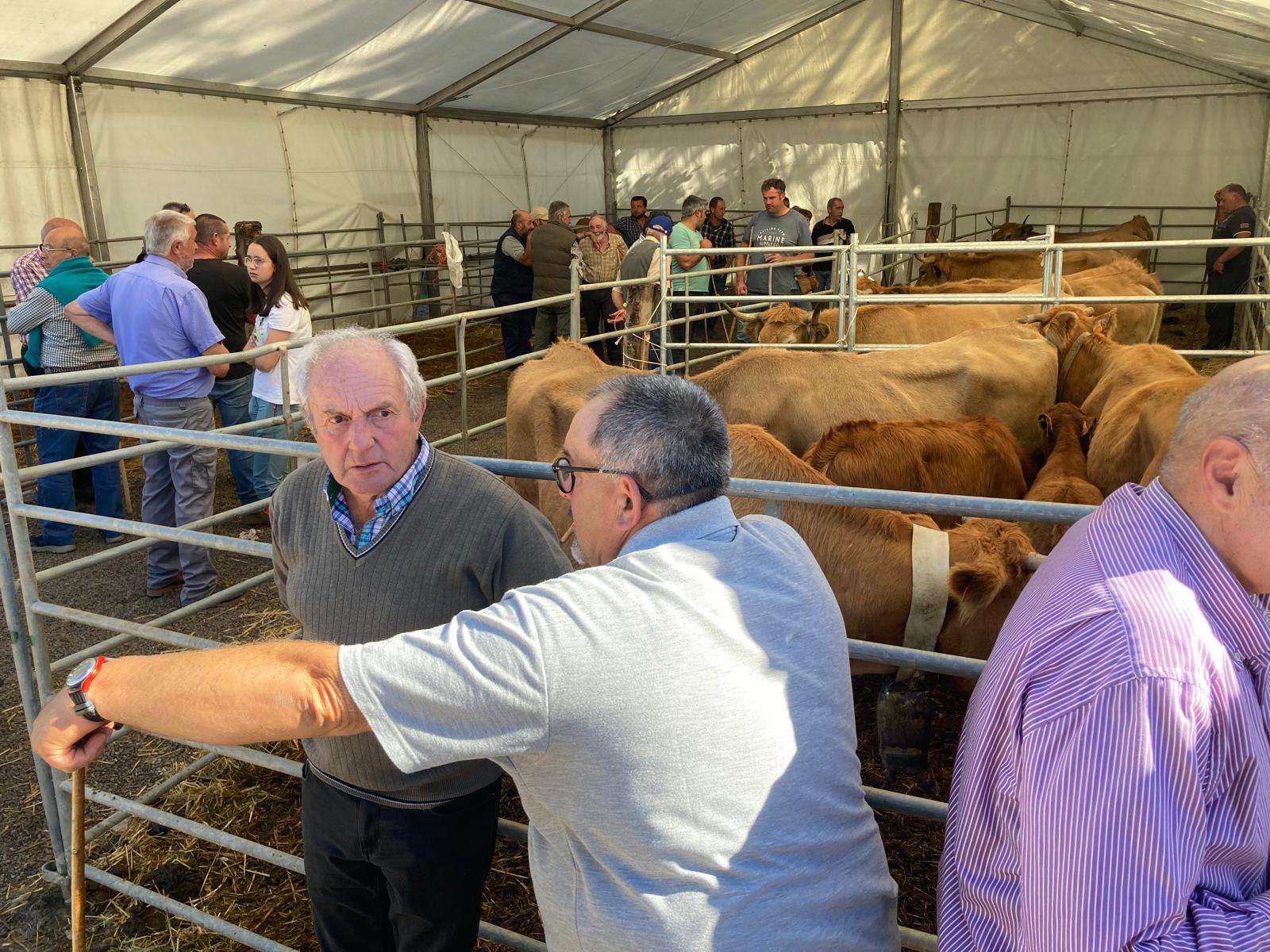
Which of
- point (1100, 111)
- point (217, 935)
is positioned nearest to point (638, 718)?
point (217, 935)

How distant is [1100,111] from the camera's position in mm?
14875

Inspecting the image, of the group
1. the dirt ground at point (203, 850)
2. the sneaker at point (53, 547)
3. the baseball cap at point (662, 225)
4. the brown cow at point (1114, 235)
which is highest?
the baseball cap at point (662, 225)

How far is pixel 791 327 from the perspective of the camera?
765cm

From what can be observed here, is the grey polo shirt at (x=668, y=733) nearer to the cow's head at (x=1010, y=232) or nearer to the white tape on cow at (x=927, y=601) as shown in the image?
the white tape on cow at (x=927, y=601)

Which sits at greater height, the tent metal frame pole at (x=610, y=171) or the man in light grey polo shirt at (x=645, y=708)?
the tent metal frame pole at (x=610, y=171)

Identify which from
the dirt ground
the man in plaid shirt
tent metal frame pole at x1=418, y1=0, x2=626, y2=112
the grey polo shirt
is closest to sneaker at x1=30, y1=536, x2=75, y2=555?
the dirt ground

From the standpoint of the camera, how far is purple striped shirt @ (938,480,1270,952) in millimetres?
999

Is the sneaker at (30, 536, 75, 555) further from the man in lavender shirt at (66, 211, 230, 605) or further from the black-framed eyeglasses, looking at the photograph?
the black-framed eyeglasses

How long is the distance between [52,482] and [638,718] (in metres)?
5.52

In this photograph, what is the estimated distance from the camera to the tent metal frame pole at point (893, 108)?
15328 millimetres

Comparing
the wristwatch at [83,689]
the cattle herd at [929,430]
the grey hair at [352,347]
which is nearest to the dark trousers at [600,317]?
the cattle herd at [929,430]

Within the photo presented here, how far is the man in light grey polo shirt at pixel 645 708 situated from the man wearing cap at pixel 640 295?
6050mm

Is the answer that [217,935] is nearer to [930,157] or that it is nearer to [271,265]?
[271,265]

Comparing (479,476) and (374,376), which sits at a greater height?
(374,376)
